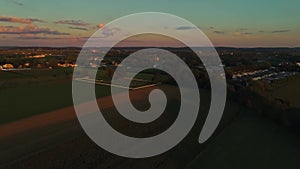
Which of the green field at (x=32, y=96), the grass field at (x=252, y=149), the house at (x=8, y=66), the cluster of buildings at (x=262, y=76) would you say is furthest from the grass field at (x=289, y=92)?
the house at (x=8, y=66)

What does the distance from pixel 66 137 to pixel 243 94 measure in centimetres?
2081

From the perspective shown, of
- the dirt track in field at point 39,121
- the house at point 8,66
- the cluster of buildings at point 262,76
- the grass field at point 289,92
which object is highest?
the house at point 8,66

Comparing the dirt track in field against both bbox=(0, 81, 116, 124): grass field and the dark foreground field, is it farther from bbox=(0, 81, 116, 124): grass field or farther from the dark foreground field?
bbox=(0, 81, 116, 124): grass field

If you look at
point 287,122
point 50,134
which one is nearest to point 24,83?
point 50,134

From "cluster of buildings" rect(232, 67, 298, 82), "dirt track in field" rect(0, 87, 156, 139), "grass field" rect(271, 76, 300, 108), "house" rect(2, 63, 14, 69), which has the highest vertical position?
"house" rect(2, 63, 14, 69)

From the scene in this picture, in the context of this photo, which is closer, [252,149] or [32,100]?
[252,149]

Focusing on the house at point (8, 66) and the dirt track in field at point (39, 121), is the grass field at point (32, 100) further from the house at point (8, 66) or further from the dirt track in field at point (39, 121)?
the house at point (8, 66)

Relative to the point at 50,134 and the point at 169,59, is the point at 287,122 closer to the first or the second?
the point at 50,134

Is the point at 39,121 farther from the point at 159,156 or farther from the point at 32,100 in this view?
the point at 159,156

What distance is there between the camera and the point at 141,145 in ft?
56.5

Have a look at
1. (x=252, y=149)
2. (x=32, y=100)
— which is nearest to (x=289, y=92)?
(x=252, y=149)

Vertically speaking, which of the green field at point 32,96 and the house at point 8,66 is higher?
the house at point 8,66

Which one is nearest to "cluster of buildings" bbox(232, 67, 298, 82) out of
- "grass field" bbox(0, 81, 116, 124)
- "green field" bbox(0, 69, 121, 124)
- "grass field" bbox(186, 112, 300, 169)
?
"green field" bbox(0, 69, 121, 124)

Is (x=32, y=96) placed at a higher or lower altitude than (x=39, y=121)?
higher
